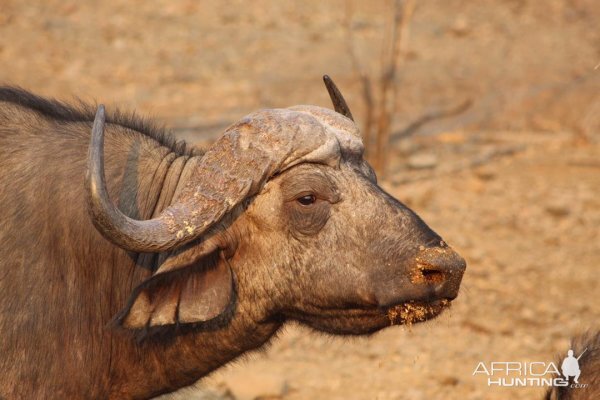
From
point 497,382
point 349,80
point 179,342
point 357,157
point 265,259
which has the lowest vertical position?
point 497,382

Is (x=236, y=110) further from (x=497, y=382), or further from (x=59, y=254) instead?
(x=59, y=254)

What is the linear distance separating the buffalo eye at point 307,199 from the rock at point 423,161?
7248mm

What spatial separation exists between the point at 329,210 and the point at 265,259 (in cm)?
34

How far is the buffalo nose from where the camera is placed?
167 inches

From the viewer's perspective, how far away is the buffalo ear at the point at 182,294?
4.38 m

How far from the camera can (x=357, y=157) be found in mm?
4637

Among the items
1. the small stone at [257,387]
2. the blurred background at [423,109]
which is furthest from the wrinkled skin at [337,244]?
the small stone at [257,387]

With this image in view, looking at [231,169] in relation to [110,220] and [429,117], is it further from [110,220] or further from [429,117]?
[429,117]

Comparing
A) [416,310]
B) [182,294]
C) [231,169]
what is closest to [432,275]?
[416,310]

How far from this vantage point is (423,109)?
14.1m

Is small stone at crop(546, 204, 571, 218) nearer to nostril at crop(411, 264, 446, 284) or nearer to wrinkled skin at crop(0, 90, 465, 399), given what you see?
wrinkled skin at crop(0, 90, 465, 399)

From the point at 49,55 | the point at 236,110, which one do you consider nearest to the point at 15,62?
the point at 49,55

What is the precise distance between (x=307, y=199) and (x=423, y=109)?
32.2 feet

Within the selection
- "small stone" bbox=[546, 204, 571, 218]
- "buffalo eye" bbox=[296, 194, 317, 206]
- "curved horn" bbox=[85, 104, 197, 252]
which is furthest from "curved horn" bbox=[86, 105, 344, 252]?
"small stone" bbox=[546, 204, 571, 218]
